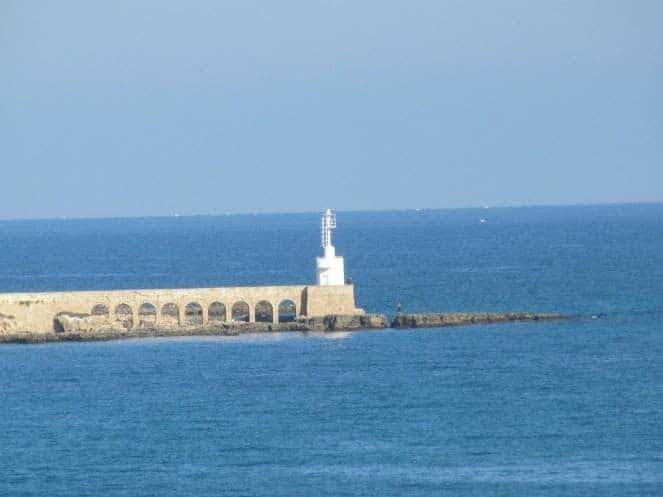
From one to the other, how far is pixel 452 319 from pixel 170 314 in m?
10.5

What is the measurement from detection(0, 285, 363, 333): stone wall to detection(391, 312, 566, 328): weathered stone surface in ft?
5.69

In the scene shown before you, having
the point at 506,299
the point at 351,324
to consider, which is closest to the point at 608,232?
the point at 506,299

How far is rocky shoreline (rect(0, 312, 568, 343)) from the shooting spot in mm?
62594

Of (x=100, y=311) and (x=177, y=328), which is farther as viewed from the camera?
(x=100, y=311)

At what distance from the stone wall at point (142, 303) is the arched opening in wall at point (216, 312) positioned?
3.24 ft

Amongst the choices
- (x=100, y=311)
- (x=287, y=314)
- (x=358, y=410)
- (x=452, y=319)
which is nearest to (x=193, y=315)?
(x=287, y=314)

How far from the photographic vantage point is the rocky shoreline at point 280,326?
62594 millimetres

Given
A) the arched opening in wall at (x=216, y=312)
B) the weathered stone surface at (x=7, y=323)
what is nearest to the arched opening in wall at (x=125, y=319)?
the arched opening in wall at (x=216, y=312)

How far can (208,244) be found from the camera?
6668 inches

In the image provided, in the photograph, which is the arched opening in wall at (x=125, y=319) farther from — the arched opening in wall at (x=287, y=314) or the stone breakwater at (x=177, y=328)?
the arched opening in wall at (x=287, y=314)

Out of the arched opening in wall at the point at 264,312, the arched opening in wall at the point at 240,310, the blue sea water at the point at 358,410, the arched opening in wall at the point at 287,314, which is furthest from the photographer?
the arched opening in wall at the point at 240,310

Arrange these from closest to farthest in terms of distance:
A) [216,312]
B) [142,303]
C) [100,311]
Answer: [142,303] < [100,311] < [216,312]

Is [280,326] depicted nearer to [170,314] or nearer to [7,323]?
[170,314]

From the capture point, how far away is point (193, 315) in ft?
227
